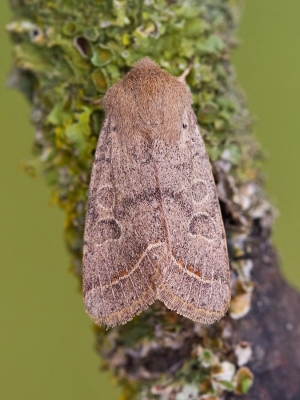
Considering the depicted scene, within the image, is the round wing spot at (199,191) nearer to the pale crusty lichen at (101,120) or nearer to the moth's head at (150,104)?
the pale crusty lichen at (101,120)

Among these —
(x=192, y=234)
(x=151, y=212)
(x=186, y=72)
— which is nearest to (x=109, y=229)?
(x=151, y=212)

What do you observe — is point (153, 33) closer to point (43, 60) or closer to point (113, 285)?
point (43, 60)

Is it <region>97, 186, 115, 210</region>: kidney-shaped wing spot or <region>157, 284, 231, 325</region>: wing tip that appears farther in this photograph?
<region>97, 186, 115, 210</region>: kidney-shaped wing spot

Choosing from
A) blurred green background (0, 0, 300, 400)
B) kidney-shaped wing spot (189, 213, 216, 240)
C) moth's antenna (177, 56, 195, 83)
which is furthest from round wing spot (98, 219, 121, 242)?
blurred green background (0, 0, 300, 400)

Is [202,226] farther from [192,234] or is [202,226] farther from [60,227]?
[60,227]

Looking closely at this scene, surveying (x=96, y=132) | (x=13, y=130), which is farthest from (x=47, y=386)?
(x=96, y=132)

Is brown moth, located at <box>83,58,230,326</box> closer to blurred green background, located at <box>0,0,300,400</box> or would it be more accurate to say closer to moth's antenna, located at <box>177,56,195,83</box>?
moth's antenna, located at <box>177,56,195,83</box>

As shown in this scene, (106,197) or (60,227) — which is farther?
(60,227)
